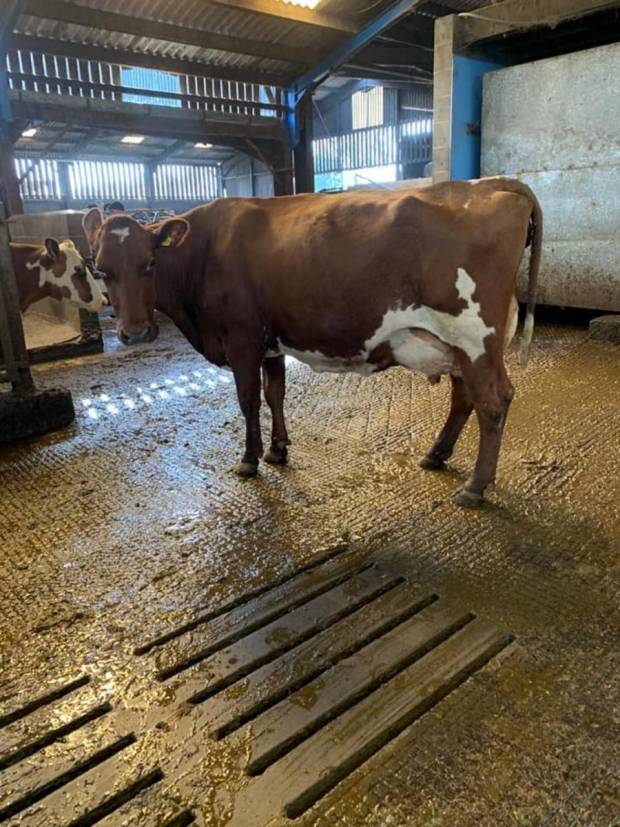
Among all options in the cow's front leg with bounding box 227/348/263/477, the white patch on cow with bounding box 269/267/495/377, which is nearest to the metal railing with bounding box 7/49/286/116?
the cow's front leg with bounding box 227/348/263/477

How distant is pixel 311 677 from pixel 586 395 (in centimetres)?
364

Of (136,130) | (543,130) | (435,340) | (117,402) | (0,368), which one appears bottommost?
(117,402)

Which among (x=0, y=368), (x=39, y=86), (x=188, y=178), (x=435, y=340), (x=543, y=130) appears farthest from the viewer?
(x=188, y=178)

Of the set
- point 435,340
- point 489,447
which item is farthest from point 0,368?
point 489,447

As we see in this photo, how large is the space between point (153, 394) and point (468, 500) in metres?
3.22

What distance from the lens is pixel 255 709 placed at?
1.83 metres

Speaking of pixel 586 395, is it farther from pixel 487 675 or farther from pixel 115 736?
pixel 115 736

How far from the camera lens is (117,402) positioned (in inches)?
203

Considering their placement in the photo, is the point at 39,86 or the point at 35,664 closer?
the point at 35,664

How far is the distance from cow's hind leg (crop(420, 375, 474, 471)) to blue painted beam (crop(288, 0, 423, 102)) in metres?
8.19

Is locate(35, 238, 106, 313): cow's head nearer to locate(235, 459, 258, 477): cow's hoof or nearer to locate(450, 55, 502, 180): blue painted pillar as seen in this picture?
locate(235, 459, 258, 477): cow's hoof

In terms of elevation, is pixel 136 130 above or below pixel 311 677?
above

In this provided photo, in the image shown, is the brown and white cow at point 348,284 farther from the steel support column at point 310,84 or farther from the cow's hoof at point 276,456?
the steel support column at point 310,84

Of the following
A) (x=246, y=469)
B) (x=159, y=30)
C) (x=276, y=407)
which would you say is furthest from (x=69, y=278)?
(x=159, y=30)
